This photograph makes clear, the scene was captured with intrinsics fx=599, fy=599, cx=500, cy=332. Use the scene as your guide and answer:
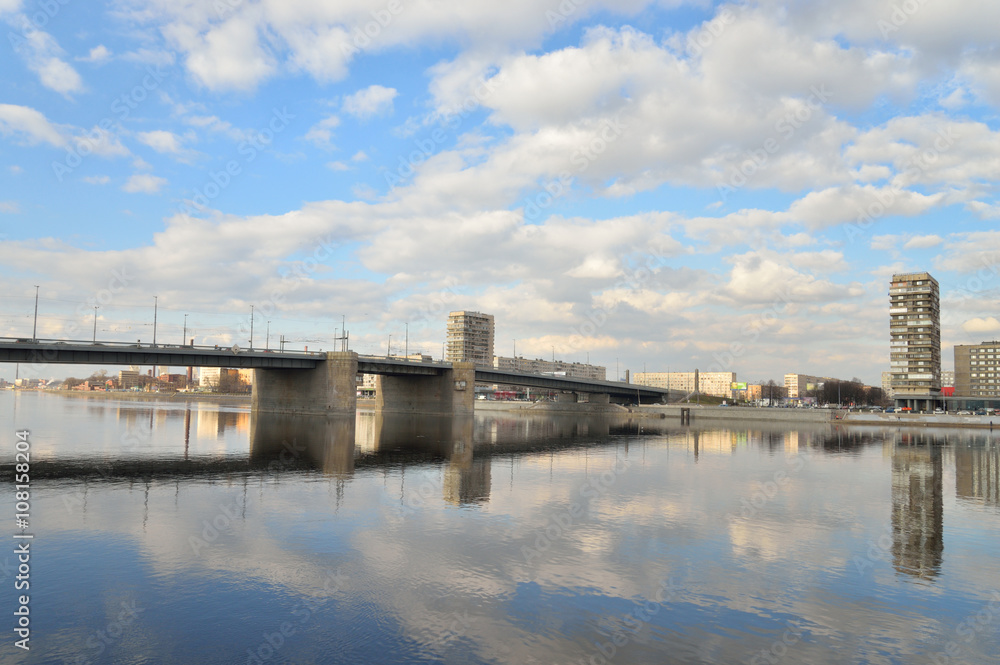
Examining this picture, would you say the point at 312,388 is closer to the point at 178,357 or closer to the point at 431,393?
the point at 178,357

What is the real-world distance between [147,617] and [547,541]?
42.0ft

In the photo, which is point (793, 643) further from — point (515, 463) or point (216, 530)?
point (515, 463)

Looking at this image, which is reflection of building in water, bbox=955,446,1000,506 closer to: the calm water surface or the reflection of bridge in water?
the reflection of bridge in water

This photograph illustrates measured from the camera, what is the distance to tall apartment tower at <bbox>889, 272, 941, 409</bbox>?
17238cm

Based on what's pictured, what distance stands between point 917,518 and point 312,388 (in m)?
90.0

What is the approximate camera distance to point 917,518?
27609mm

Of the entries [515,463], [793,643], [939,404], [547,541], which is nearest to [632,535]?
[547,541]

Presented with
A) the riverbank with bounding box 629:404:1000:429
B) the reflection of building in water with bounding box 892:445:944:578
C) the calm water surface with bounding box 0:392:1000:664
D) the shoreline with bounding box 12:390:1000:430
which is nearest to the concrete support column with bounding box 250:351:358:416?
the calm water surface with bounding box 0:392:1000:664

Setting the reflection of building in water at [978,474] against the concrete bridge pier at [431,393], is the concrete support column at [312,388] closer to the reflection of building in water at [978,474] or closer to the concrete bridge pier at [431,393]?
the concrete bridge pier at [431,393]

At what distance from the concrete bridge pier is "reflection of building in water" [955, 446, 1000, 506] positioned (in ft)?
261

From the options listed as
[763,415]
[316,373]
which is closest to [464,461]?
[316,373]

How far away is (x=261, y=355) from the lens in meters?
90.0

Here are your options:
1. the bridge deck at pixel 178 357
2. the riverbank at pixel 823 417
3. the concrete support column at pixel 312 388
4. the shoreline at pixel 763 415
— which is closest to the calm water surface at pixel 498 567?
the bridge deck at pixel 178 357

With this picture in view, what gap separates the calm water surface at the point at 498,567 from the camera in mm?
13156
